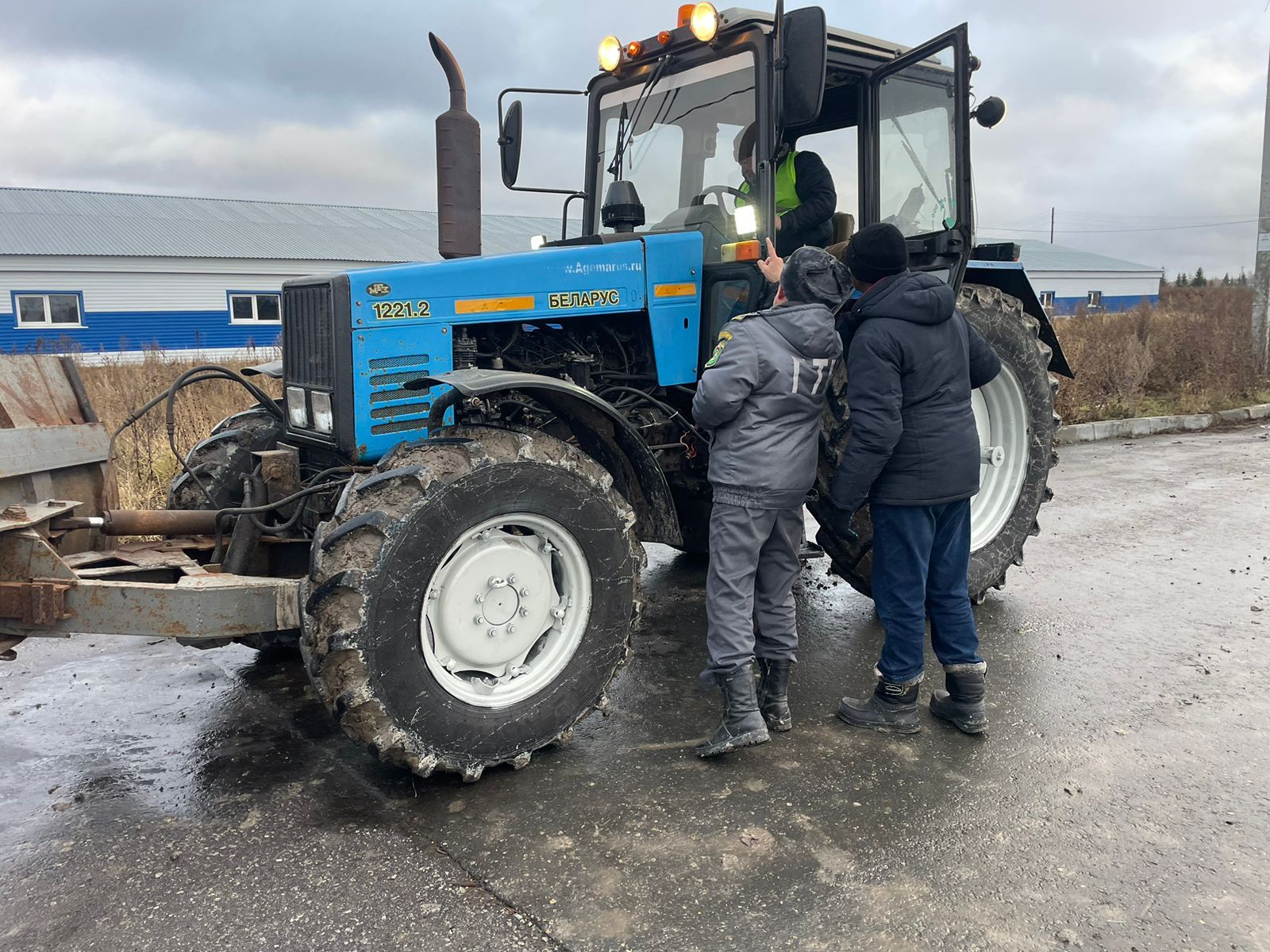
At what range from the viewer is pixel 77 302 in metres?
27.5

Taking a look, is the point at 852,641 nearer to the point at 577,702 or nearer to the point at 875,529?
the point at 875,529

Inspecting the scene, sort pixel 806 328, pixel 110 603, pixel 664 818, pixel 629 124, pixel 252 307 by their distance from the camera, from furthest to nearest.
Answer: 1. pixel 252 307
2. pixel 629 124
3. pixel 806 328
4. pixel 664 818
5. pixel 110 603

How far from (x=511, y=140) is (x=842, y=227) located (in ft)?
5.78

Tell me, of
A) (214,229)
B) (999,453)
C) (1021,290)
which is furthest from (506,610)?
(214,229)

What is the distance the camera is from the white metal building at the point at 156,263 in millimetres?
26828

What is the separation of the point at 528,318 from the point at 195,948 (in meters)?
2.45

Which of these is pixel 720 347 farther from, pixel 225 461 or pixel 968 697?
pixel 225 461

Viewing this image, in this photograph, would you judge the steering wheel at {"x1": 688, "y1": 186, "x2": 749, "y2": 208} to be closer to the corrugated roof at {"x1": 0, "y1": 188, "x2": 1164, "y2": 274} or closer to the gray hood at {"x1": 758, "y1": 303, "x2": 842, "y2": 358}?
the gray hood at {"x1": 758, "y1": 303, "x2": 842, "y2": 358}

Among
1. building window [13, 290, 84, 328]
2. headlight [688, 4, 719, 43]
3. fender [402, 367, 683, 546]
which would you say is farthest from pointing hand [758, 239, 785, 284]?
building window [13, 290, 84, 328]

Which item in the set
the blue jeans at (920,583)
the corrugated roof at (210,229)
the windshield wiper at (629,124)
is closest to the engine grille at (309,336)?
the windshield wiper at (629,124)

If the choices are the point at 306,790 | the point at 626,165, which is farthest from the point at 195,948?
the point at 626,165

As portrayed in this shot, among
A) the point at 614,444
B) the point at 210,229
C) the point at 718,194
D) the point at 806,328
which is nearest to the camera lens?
the point at 806,328

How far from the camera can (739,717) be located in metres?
3.59

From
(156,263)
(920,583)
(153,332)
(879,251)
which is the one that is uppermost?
(156,263)
